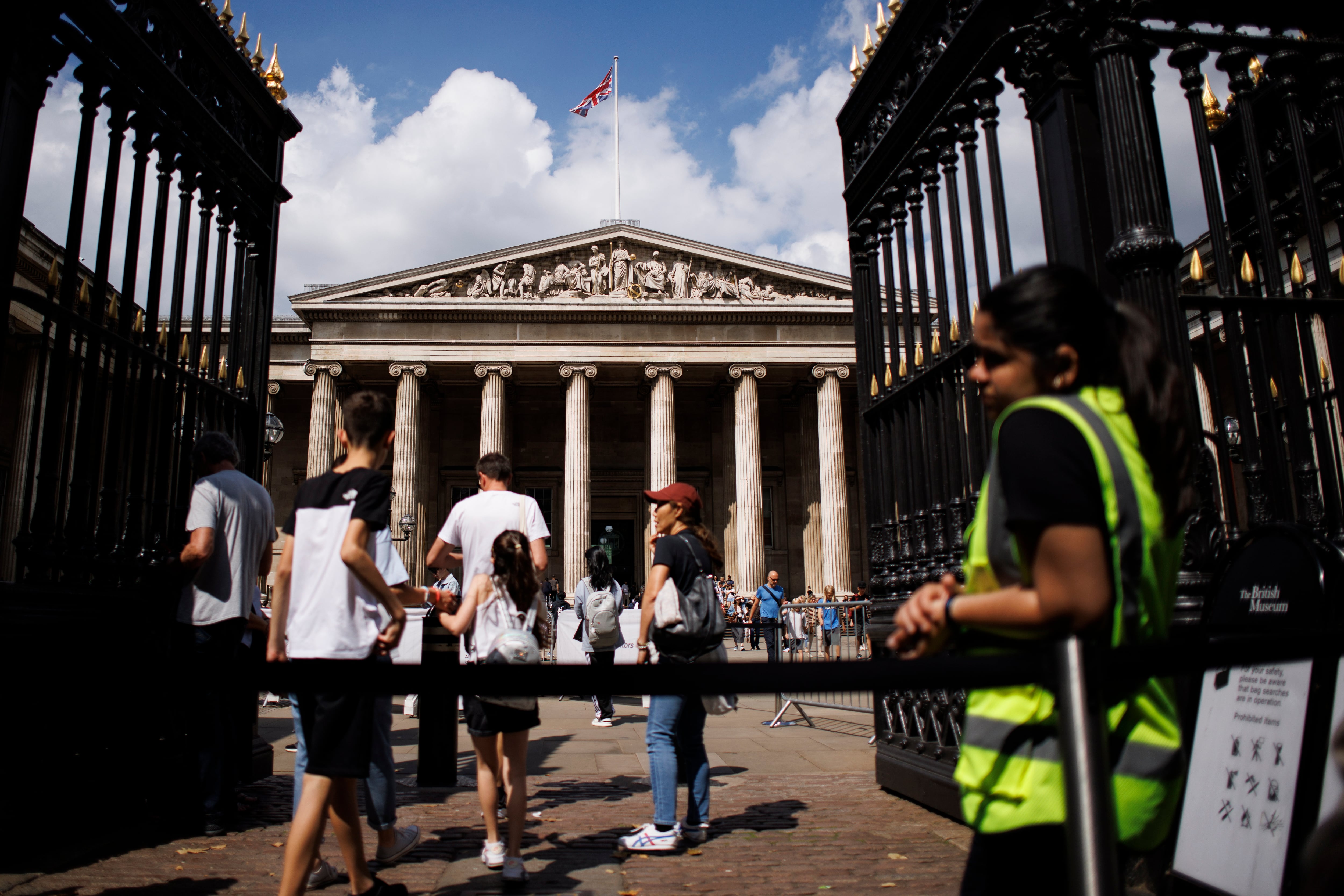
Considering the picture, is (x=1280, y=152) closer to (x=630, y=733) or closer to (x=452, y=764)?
(x=452, y=764)

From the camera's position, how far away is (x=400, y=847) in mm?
4316

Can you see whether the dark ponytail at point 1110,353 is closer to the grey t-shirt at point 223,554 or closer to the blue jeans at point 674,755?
the blue jeans at point 674,755

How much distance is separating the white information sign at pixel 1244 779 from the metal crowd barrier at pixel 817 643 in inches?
→ 275

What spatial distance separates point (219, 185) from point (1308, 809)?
21.4 feet

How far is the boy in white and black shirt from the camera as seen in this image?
3.31m

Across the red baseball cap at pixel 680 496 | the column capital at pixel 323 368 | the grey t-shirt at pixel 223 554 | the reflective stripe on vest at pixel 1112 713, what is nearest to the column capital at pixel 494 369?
the column capital at pixel 323 368

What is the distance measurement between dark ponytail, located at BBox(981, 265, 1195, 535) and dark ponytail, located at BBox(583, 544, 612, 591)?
7.76 metres

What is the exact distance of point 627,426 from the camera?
40.6 meters

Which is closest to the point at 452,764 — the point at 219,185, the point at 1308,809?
the point at 219,185

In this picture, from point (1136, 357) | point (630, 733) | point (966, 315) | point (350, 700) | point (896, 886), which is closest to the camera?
point (1136, 357)

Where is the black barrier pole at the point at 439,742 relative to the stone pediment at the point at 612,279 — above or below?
below

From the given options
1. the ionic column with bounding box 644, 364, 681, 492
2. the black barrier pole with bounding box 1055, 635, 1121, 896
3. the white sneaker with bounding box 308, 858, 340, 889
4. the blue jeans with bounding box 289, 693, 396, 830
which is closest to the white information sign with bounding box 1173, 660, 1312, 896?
the black barrier pole with bounding box 1055, 635, 1121, 896

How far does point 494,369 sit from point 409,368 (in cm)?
319

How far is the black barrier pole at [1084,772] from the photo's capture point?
1536mm
